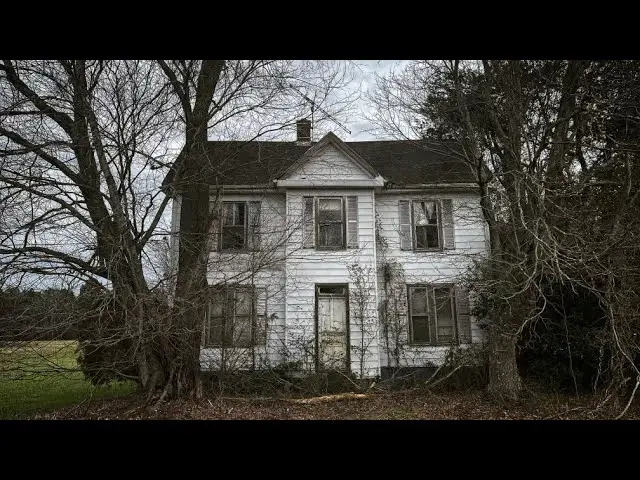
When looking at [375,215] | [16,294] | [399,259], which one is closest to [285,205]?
[375,215]

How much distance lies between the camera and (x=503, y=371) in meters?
8.92

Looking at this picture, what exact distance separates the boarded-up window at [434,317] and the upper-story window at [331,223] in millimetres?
2093

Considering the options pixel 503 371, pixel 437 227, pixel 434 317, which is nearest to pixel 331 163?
pixel 437 227

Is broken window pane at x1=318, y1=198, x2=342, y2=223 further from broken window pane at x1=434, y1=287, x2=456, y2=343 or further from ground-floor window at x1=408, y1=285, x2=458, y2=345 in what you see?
broken window pane at x1=434, y1=287, x2=456, y2=343

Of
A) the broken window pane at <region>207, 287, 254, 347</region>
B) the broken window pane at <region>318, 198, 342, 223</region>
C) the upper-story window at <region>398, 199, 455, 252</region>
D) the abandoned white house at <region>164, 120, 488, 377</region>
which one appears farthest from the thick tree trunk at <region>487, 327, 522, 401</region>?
the broken window pane at <region>207, 287, 254, 347</region>

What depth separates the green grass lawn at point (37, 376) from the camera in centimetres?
696

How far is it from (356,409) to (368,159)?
7.33 meters

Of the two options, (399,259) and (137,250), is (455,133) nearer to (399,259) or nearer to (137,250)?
(399,259)

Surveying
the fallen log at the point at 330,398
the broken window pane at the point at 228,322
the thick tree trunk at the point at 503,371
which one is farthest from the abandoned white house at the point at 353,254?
the thick tree trunk at the point at 503,371

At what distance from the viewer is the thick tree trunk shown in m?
8.80

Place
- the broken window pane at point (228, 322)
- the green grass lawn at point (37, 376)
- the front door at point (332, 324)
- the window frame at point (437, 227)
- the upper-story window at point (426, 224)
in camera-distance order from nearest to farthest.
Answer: the green grass lawn at point (37, 376)
the broken window pane at point (228, 322)
the front door at point (332, 324)
the window frame at point (437, 227)
the upper-story window at point (426, 224)

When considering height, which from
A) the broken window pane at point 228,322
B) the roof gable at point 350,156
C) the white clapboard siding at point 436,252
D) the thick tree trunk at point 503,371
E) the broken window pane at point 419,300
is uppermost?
the roof gable at point 350,156

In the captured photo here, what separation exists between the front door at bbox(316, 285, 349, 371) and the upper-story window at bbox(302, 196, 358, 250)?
42.8 inches

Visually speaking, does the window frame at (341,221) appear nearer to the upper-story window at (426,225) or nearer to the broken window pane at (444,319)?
the upper-story window at (426,225)
